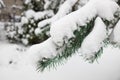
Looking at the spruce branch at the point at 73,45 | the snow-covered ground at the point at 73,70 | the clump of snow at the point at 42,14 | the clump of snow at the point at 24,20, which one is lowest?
the spruce branch at the point at 73,45

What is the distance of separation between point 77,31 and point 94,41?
0.16 meters

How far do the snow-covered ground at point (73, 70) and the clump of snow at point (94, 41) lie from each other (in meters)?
2.10

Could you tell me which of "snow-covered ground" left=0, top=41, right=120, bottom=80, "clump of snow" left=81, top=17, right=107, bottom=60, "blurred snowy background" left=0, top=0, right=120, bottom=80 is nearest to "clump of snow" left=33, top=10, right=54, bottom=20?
"blurred snowy background" left=0, top=0, right=120, bottom=80

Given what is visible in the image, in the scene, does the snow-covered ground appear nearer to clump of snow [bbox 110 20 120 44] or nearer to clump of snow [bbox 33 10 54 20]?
clump of snow [bbox 33 10 54 20]

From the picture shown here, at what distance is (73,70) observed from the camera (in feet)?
13.6

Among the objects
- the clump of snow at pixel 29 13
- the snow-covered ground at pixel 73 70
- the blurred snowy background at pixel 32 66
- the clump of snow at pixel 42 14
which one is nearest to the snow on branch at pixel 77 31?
the blurred snowy background at pixel 32 66

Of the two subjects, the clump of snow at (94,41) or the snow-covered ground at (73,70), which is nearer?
the clump of snow at (94,41)

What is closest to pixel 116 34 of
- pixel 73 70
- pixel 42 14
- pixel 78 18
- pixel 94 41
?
pixel 94 41

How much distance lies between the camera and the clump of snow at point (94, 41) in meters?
1.80

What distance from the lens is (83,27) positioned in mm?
1906

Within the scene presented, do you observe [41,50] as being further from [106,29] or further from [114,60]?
[114,60]

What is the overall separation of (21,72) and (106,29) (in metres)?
2.70

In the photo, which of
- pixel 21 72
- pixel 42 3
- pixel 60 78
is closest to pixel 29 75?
pixel 21 72

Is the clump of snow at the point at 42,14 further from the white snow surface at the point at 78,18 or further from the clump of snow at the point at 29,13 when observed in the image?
the white snow surface at the point at 78,18
